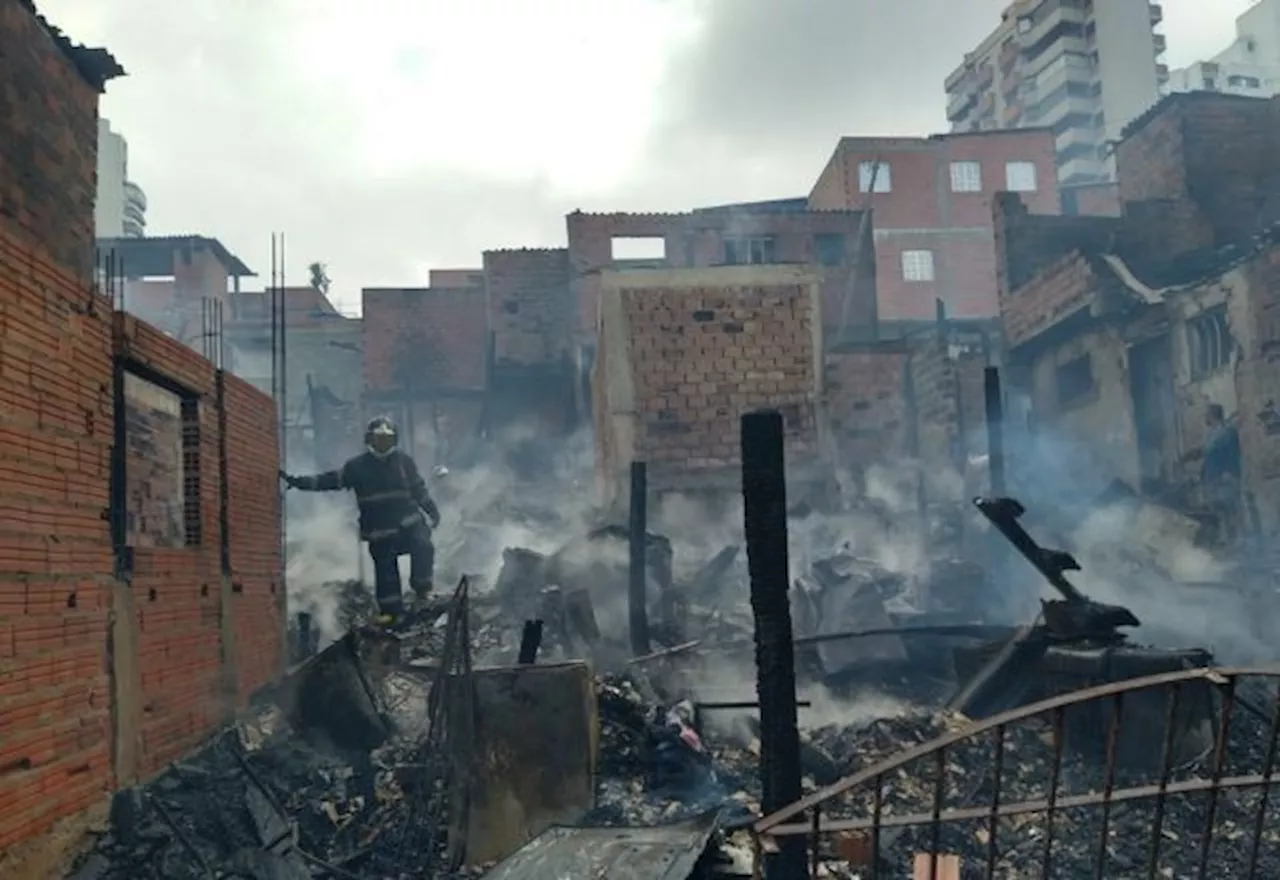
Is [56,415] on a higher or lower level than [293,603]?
higher

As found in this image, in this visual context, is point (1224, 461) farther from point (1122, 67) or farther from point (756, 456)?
point (1122, 67)

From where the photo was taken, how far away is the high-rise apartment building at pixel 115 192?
46875mm

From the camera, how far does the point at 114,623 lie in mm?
6520

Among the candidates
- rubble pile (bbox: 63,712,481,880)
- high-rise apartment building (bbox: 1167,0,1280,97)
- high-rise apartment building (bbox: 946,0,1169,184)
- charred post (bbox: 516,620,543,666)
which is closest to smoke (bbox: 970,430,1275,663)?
charred post (bbox: 516,620,543,666)

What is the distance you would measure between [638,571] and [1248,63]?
67558 mm

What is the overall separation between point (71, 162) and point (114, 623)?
618 cm

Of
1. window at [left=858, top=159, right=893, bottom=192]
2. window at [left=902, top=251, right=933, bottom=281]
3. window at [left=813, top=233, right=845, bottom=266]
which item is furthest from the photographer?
window at [left=902, top=251, right=933, bottom=281]

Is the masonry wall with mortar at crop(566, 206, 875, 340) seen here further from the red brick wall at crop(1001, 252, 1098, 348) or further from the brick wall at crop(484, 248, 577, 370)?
the red brick wall at crop(1001, 252, 1098, 348)

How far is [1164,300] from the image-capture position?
1728 centimetres

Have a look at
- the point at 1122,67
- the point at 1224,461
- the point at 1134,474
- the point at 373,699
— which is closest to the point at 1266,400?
the point at 1224,461

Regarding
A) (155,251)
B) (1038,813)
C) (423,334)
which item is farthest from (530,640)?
(155,251)

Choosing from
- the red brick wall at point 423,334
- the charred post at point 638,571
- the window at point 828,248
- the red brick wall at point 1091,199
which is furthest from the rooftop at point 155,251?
the red brick wall at point 1091,199

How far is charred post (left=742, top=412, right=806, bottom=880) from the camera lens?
4.67 meters

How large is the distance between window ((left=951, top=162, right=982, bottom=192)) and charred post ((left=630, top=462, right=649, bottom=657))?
3750 centimetres
